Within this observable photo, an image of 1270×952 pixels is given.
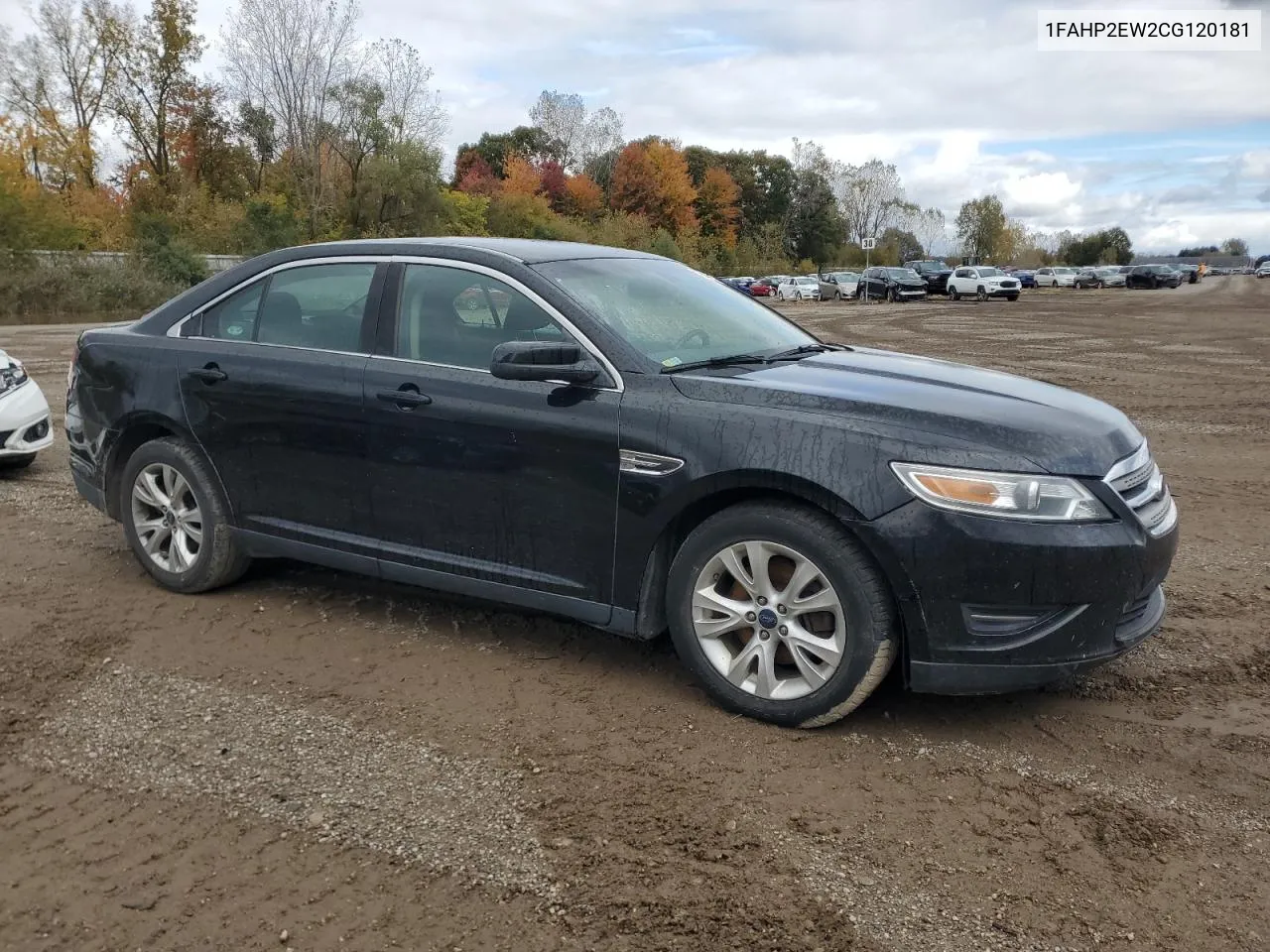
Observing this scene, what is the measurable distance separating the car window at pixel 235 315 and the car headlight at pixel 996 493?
3.11 meters

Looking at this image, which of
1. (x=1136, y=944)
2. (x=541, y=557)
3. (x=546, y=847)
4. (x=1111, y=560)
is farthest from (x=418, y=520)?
(x=1136, y=944)

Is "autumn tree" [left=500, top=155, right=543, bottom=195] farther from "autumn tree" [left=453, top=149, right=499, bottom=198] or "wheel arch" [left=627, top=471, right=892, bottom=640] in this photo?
"wheel arch" [left=627, top=471, right=892, bottom=640]

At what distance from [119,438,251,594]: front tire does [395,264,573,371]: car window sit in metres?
→ 1.30

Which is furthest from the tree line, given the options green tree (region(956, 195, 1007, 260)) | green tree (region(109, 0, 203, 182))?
green tree (region(956, 195, 1007, 260))

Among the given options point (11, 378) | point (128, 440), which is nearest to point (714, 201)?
point (11, 378)

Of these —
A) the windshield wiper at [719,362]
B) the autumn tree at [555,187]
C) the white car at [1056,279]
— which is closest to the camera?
the windshield wiper at [719,362]

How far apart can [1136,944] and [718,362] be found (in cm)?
245

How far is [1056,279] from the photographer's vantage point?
80.6 meters

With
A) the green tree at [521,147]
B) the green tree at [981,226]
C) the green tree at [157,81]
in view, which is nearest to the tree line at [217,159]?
the green tree at [157,81]

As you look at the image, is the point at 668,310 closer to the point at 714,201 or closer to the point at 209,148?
the point at 209,148

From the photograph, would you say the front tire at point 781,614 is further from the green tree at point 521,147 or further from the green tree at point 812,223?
the green tree at point 812,223

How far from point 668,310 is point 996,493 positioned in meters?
1.66

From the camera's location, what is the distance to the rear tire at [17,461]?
7905 millimetres

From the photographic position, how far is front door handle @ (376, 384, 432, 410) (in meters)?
4.45
